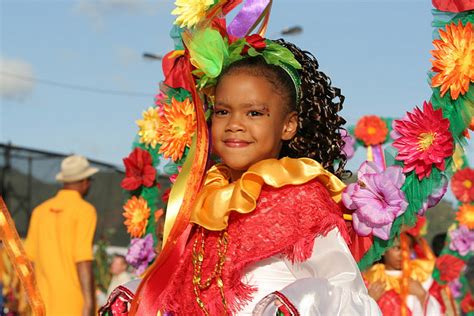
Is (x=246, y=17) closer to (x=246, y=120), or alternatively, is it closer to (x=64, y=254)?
(x=246, y=120)

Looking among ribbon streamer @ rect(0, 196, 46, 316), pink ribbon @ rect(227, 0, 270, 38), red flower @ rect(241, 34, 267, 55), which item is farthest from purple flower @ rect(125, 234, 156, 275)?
red flower @ rect(241, 34, 267, 55)

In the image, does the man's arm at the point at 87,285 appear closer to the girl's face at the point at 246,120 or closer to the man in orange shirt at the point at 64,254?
the man in orange shirt at the point at 64,254

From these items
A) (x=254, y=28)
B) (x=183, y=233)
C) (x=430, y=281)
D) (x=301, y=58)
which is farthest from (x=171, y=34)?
(x=430, y=281)

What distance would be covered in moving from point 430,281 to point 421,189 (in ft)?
14.2

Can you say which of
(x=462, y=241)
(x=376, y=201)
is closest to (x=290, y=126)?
(x=376, y=201)

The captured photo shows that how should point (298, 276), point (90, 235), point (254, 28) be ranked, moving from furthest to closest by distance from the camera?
point (90, 235) < point (254, 28) < point (298, 276)

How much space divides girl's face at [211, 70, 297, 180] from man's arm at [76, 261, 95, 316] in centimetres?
300

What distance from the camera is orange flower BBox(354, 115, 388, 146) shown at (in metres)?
8.11

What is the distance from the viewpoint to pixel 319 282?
3.31 meters

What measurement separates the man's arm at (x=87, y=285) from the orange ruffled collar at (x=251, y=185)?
2924 millimetres

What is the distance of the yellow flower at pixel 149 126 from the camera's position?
17.7 feet

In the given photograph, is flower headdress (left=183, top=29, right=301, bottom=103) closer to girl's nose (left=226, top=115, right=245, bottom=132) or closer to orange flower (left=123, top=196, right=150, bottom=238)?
girl's nose (left=226, top=115, right=245, bottom=132)

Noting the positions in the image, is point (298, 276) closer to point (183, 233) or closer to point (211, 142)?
point (183, 233)

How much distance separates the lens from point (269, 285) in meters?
3.53
